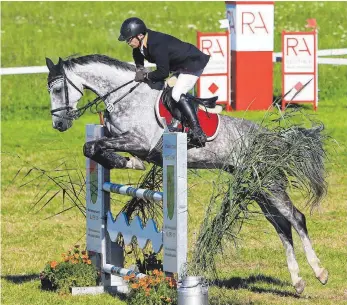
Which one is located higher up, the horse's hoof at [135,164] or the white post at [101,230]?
the horse's hoof at [135,164]

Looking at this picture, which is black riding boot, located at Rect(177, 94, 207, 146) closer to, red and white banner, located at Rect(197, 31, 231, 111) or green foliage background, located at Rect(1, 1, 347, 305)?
green foliage background, located at Rect(1, 1, 347, 305)

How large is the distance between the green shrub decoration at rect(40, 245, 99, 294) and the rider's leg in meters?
1.58

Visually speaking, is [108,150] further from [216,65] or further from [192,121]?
[216,65]

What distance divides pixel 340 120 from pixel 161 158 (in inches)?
474

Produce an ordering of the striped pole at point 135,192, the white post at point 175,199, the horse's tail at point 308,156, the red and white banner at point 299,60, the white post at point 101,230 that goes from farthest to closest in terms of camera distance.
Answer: the red and white banner at point 299,60 < the white post at point 101,230 < the striped pole at point 135,192 < the horse's tail at point 308,156 < the white post at point 175,199

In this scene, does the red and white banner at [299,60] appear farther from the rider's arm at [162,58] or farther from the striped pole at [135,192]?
the rider's arm at [162,58]

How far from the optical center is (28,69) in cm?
2233

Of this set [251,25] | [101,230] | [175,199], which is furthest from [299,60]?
[175,199]

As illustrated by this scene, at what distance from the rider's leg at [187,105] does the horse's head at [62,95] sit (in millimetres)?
961

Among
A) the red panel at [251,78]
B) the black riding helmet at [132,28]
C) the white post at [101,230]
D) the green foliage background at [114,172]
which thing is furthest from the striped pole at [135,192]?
the red panel at [251,78]

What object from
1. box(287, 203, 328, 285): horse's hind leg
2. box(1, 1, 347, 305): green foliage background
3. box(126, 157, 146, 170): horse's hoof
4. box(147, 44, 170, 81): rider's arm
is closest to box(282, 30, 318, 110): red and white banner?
box(1, 1, 347, 305): green foliage background

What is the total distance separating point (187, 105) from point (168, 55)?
1.60 ft

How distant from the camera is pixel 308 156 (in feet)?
31.0

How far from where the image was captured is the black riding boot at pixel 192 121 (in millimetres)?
10086
